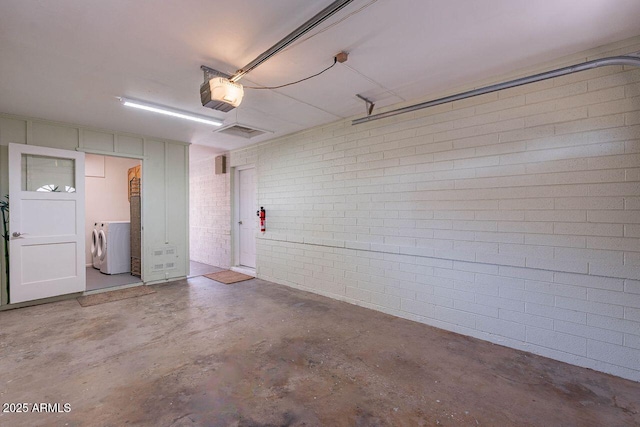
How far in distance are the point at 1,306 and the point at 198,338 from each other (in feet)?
11.0

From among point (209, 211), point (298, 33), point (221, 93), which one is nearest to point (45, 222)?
point (209, 211)

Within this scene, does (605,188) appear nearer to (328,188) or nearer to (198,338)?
(328,188)

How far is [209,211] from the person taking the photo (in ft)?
25.2

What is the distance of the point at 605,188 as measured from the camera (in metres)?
2.58

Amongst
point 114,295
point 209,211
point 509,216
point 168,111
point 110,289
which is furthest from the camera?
point 209,211

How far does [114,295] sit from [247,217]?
2.94 metres

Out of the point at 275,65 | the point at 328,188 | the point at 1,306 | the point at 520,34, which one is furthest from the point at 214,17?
the point at 1,306

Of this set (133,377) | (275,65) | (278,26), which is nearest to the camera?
(278,26)

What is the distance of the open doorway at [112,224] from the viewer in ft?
19.6

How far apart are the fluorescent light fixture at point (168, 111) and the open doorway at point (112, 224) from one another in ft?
7.42

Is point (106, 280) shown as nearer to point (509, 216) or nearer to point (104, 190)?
point (104, 190)

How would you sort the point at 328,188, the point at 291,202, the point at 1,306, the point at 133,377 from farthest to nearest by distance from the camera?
the point at 291,202 < the point at 328,188 < the point at 1,306 < the point at 133,377

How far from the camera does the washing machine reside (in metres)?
6.24

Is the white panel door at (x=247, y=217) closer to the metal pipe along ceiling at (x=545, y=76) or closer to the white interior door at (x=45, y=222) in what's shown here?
the white interior door at (x=45, y=222)
